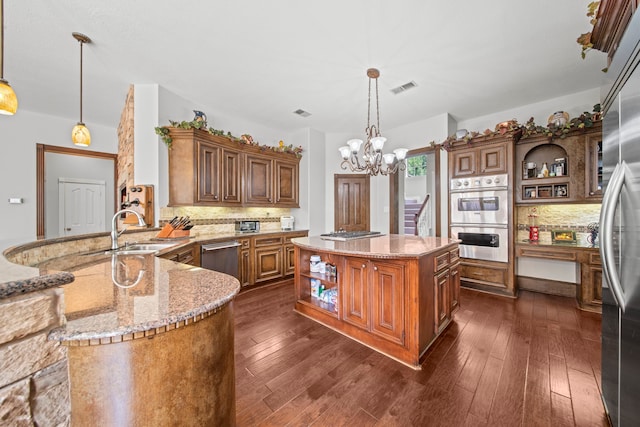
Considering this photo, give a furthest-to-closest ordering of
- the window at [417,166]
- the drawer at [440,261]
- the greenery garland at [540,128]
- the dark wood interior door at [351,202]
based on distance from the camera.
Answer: the window at [417,166] < the dark wood interior door at [351,202] < the greenery garland at [540,128] < the drawer at [440,261]

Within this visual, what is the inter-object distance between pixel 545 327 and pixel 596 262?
118 cm

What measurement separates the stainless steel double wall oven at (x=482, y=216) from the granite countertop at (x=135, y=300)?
12.5 ft

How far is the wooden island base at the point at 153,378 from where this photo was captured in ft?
2.45

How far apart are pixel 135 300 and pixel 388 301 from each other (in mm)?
1802

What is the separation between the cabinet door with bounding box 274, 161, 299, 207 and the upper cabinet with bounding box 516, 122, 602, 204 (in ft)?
12.1

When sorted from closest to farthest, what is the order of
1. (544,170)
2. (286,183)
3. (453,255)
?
(453,255), (544,170), (286,183)

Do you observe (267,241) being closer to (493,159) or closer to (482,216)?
(482,216)

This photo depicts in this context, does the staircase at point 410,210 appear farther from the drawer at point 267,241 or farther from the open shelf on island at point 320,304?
the open shelf on island at point 320,304

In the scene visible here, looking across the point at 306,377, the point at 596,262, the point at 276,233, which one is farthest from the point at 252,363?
the point at 596,262

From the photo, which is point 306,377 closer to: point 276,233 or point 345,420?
point 345,420

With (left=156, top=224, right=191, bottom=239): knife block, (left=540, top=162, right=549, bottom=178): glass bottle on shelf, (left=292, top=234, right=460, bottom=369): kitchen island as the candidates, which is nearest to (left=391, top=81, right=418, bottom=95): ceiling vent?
(left=292, top=234, right=460, bottom=369): kitchen island

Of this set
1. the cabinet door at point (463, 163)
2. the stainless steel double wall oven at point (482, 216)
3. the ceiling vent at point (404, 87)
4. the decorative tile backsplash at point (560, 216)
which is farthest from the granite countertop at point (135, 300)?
the decorative tile backsplash at point (560, 216)

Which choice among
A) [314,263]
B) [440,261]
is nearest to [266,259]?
[314,263]

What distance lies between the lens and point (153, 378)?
815 millimetres
